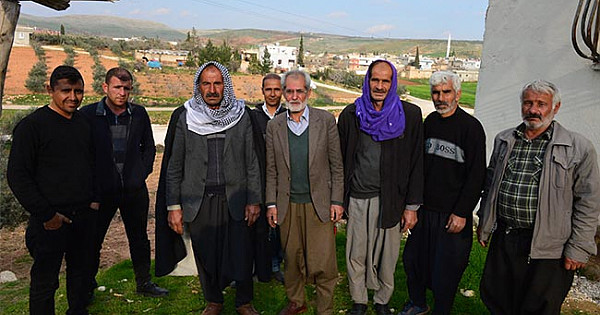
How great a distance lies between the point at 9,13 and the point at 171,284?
8.64 feet

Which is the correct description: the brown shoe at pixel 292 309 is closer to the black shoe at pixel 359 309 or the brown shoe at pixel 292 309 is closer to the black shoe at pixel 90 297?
Answer: the black shoe at pixel 359 309

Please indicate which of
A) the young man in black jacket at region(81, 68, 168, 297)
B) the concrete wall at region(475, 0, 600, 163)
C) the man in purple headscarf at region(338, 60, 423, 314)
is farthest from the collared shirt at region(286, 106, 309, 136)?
the concrete wall at region(475, 0, 600, 163)

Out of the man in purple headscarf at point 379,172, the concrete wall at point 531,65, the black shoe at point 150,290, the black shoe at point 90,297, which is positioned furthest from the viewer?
the concrete wall at point 531,65

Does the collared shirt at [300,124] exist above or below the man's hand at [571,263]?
above

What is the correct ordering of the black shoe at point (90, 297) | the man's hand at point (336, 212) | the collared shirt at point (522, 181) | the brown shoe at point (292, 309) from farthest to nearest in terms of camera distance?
the black shoe at point (90, 297), the brown shoe at point (292, 309), the man's hand at point (336, 212), the collared shirt at point (522, 181)

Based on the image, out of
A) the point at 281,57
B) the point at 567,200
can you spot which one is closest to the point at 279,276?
the point at 567,200

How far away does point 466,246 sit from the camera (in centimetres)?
311

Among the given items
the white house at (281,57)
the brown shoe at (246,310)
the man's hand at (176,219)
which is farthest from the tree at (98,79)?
the white house at (281,57)

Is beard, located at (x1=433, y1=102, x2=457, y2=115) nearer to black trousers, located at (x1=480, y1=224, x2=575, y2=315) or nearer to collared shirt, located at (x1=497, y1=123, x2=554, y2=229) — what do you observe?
collared shirt, located at (x1=497, y1=123, x2=554, y2=229)

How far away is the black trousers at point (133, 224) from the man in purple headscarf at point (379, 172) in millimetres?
1771

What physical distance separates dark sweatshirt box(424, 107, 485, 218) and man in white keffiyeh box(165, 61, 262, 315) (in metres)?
1.31

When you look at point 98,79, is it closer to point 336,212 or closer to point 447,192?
point 336,212

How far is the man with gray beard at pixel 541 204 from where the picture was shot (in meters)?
2.48

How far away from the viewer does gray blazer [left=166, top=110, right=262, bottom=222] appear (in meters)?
3.09
